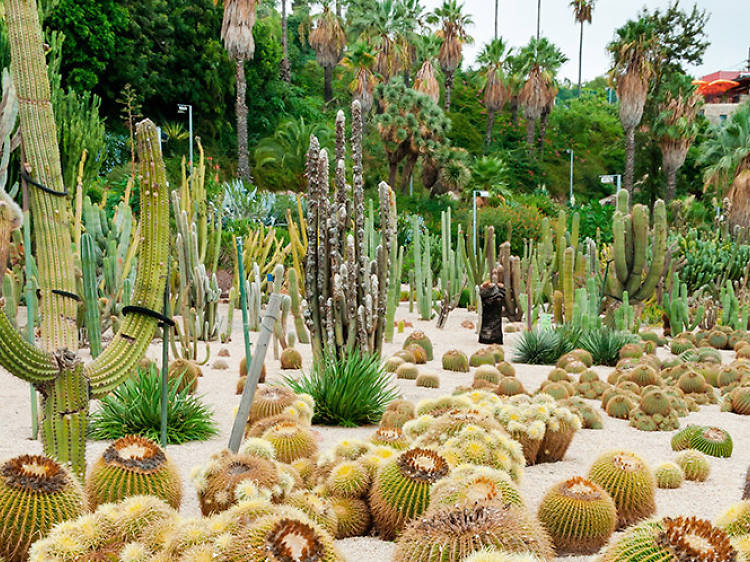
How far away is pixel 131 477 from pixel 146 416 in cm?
238

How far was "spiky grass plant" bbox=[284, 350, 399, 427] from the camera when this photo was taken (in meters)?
6.44

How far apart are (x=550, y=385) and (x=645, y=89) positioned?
96.8 feet

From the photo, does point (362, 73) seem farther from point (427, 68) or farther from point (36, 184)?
point (36, 184)

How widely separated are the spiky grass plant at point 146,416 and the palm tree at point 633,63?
103 ft

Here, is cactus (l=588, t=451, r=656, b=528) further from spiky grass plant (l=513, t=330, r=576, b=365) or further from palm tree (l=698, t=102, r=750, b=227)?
palm tree (l=698, t=102, r=750, b=227)

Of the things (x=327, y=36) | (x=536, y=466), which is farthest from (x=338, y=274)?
(x=327, y=36)

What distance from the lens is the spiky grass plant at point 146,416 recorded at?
574 cm

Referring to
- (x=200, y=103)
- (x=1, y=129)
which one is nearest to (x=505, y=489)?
(x=1, y=129)

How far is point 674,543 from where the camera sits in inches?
97.7

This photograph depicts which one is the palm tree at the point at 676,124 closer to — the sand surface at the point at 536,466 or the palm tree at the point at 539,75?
the palm tree at the point at 539,75

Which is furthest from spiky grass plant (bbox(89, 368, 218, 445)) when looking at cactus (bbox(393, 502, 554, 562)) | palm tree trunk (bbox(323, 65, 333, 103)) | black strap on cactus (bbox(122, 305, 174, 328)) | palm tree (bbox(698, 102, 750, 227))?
palm tree trunk (bbox(323, 65, 333, 103))

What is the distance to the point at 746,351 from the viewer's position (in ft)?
31.9

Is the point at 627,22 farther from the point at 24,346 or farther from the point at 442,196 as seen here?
the point at 24,346

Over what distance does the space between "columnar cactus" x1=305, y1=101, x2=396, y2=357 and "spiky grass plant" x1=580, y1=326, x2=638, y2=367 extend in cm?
339
